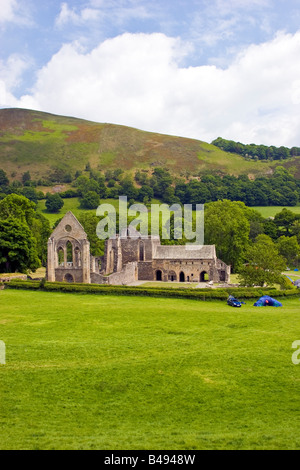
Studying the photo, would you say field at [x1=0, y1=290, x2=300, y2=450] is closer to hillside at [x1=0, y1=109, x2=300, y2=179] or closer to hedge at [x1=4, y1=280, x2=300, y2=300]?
hedge at [x1=4, y1=280, x2=300, y2=300]

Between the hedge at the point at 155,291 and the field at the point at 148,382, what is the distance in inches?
368

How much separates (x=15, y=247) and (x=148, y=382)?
116 ft

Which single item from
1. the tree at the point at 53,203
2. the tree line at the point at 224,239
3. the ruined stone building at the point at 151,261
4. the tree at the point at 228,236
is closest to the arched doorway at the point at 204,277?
the ruined stone building at the point at 151,261

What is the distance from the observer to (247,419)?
14.0m

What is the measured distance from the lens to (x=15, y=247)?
48594 mm

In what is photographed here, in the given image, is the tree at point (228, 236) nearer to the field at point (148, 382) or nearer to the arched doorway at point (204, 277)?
the arched doorway at point (204, 277)

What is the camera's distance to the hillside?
154 meters

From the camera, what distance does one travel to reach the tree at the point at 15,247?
160 feet

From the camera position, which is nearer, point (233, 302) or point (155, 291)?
point (233, 302)

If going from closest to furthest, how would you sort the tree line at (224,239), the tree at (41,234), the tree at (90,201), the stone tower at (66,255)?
1. the tree line at (224,239)
2. the stone tower at (66,255)
3. the tree at (41,234)
4. the tree at (90,201)

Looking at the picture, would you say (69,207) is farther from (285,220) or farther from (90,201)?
(285,220)

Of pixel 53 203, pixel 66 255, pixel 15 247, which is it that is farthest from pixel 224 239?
pixel 53 203

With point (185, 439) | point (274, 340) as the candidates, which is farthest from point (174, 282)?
point (185, 439)

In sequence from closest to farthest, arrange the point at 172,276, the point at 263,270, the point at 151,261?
the point at 263,270
the point at 172,276
the point at 151,261
